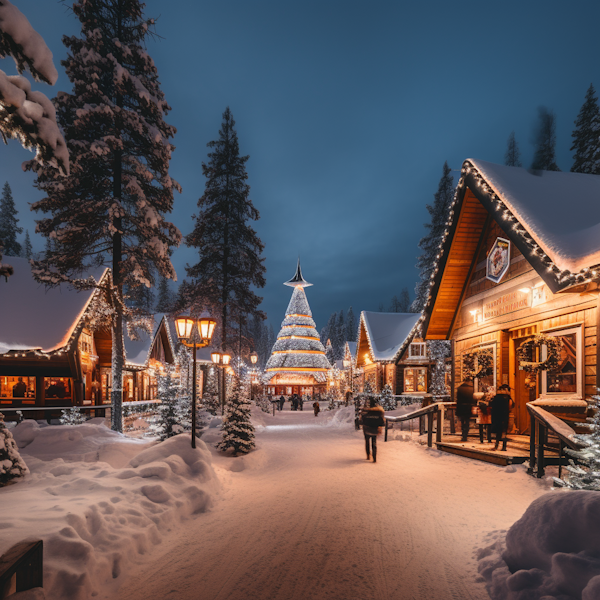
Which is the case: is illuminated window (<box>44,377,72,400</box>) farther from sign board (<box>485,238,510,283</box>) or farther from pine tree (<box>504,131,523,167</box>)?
pine tree (<box>504,131,523,167</box>)

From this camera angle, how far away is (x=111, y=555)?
4258 mm

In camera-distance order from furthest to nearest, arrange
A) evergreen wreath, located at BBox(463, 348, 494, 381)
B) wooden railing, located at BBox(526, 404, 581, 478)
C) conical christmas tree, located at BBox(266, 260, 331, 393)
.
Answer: conical christmas tree, located at BBox(266, 260, 331, 393)
evergreen wreath, located at BBox(463, 348, 494, 381)
wooden railing, located at BBox(526, 404, 581, 478)

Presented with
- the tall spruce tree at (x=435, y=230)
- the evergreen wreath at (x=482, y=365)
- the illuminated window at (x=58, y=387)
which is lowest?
the illuminated window at (x=58, y=387)

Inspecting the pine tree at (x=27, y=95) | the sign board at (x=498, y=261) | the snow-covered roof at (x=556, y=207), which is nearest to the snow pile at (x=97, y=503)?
the pine tree at (x=27, y=95)

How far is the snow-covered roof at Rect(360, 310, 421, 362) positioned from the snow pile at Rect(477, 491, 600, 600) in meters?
24.6

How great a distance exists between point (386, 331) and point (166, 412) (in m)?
23.2

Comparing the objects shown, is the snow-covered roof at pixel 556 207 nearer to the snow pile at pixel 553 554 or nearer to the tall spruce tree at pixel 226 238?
the snow pile at pixel 553 554

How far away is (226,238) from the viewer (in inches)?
918

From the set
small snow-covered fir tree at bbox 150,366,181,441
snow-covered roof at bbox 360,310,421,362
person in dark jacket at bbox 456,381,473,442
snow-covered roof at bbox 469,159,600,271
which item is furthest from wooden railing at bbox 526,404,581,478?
snow-covered roof at bbox 360,310,421,362

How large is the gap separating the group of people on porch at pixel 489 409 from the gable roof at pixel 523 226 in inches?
133

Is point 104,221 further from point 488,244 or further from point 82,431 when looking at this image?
point 488,244

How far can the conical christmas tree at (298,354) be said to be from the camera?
4934 cm

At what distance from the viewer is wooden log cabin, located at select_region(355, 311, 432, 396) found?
28609 millimetres

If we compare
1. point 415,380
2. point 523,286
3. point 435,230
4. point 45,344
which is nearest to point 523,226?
point 523,286
